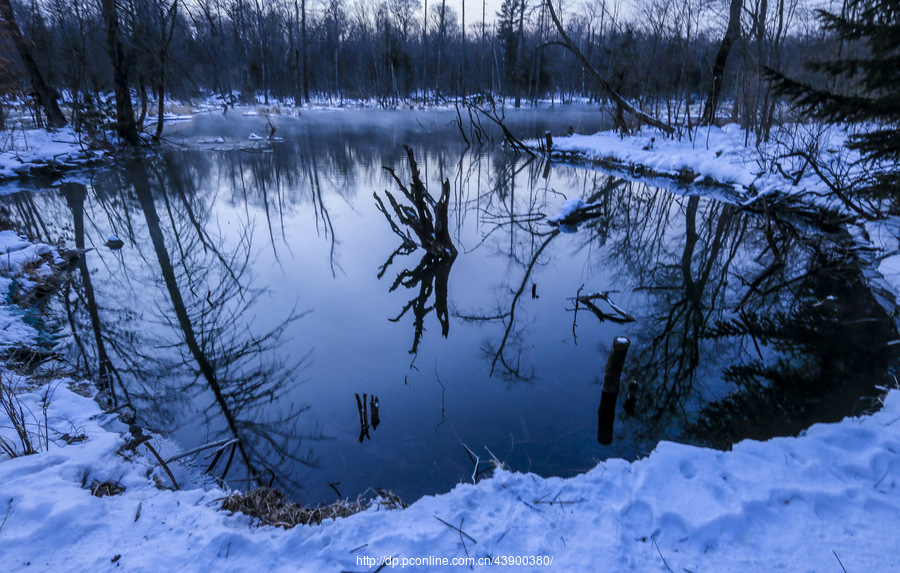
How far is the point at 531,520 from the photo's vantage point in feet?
9.69

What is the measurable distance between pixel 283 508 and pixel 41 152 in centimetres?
1880

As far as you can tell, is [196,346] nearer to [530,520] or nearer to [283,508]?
[283,508]

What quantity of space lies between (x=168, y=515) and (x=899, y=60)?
8.51 m

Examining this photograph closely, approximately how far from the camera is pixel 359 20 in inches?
2382

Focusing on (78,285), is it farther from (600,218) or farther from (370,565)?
(600,218)

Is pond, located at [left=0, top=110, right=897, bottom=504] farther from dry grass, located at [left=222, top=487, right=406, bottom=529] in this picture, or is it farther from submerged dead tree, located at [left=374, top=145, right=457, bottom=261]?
dry grass, located at [left=222, top=487, right=406, bottom=529]

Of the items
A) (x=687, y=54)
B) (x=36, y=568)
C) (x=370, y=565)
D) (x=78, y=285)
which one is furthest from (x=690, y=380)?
(x=687, y=54)

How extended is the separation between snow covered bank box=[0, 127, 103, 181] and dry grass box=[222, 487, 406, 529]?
55.4ft

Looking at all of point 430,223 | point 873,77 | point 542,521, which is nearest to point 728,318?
point 873,77

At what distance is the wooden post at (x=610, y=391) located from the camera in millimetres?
4303

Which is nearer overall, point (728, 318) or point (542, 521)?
point (542, 521)

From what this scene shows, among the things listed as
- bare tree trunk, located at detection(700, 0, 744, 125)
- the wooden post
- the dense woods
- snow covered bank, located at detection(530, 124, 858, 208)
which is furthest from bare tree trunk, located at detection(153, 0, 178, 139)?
bare tree trunk, located at detection(700, 0, 744, 125)

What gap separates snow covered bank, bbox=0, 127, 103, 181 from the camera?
1476cm

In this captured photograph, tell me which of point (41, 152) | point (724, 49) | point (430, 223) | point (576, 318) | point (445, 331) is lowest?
point (445, 331)
